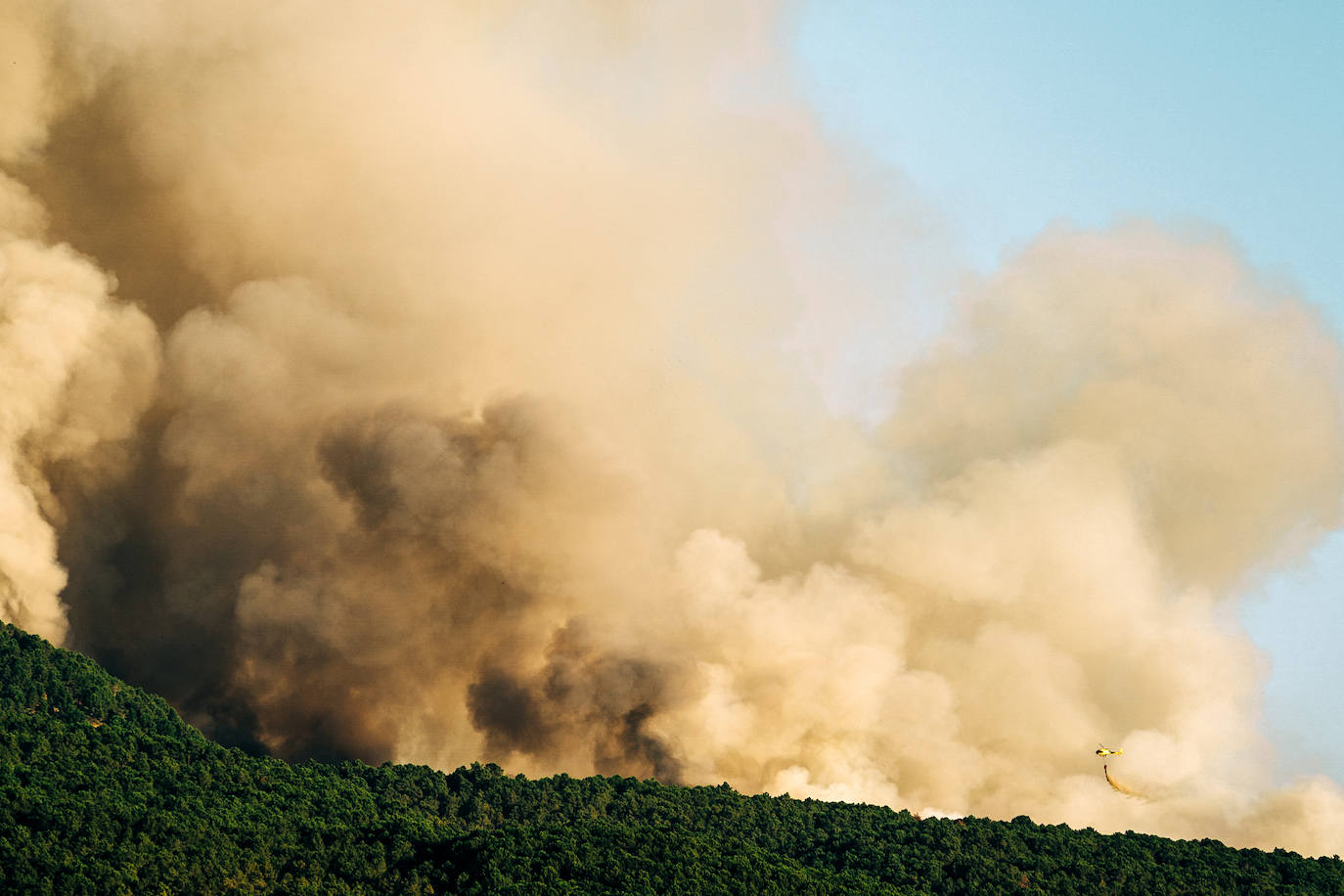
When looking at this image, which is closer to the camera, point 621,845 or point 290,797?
point 621,845

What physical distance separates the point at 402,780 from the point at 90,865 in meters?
35.4

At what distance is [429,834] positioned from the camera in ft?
278

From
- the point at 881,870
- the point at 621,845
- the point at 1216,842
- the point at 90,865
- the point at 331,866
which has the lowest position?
the point at 90,865

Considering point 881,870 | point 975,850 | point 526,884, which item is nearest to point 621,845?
point 526,884

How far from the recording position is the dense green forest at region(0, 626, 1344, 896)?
75.5m

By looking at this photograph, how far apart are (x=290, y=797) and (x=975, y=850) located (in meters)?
41.7

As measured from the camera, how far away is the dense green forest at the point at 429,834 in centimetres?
7550

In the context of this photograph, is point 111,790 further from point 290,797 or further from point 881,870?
point 881,870

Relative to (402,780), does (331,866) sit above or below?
below

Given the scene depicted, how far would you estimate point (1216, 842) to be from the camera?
103 metres

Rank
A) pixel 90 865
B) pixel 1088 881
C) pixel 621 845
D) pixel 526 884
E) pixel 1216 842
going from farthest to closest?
1. pixel 1216 842
2. pixel 1088 881
3. pixel 621 845
4. pixel 526 884
5. pixel 90 865

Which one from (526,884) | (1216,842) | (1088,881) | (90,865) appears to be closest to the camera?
(90,865)

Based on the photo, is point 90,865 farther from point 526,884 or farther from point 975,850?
point 975,850

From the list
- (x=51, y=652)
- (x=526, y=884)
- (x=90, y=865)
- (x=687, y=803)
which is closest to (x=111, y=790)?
(x=90, y=865)
